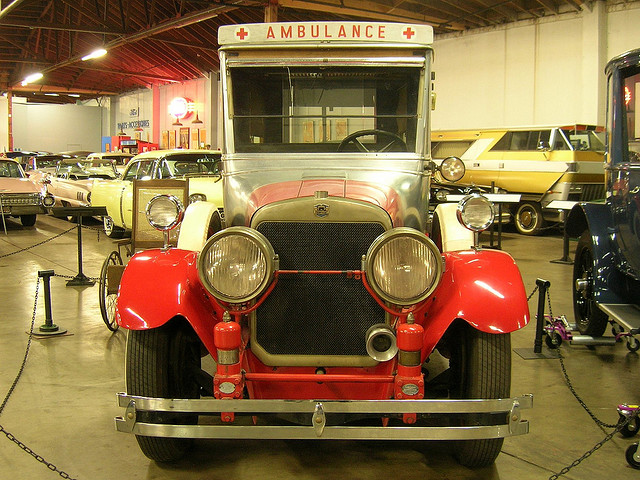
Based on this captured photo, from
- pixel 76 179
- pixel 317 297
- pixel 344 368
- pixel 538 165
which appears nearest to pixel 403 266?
pixel 317 297

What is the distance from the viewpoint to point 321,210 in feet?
9.70

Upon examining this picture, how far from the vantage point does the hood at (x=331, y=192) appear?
320cm

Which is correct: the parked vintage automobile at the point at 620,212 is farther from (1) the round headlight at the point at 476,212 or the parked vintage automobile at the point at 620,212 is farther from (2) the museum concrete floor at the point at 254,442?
(1) the round headlight at the point at 476,212

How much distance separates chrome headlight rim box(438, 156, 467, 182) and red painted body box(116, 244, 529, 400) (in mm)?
1223

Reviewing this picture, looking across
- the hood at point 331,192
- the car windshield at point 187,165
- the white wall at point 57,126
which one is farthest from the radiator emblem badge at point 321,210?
the white wall at point 57,126

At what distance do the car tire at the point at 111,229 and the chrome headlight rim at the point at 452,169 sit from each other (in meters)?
8.59

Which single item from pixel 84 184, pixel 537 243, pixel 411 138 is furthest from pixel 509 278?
pixel 84 184

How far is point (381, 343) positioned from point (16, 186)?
1207cm

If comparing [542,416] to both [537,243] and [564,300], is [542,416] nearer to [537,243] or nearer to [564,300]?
[564,300]

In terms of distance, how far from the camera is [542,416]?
12.6 ft

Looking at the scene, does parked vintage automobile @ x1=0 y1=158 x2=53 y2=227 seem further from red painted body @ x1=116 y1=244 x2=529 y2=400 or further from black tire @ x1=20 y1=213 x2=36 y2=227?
red painted body @ x1=116 y1=244 x2=529 y2=400

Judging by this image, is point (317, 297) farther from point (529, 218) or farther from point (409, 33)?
point (529, 218)

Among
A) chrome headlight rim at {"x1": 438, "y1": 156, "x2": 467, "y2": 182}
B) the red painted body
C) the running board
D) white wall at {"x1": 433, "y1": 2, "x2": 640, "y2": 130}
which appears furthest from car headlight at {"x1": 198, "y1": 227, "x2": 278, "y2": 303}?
white wall at {"x1": 433, "y1": 2, "x2": 640, "y2": 130}

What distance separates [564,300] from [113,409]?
504cm
